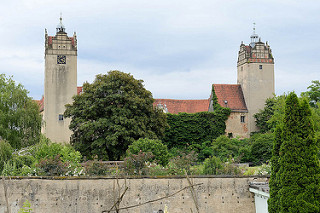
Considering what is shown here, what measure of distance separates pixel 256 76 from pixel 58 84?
18258mm

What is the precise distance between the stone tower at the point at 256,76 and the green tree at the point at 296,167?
2867 centimetres

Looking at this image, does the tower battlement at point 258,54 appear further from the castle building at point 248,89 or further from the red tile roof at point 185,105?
the red tile roof at point 185,105

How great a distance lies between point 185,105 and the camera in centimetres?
4575

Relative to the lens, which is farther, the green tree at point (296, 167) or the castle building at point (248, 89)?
the castle building at point (248, 89)

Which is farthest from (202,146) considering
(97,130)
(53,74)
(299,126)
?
(299,126)

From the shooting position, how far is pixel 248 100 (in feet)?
132

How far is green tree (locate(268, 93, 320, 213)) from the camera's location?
11.1 m

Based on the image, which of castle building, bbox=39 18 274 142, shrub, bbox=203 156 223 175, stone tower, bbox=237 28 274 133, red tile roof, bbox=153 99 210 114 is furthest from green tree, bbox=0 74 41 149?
stone tower, bbox=237 28 274 133

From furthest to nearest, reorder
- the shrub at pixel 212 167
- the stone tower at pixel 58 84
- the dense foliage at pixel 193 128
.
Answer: the dense foliage at pixel 193 128, the stone tower at pixel 58 84, the shrub at pixel 212 167

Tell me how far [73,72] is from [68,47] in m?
2.35

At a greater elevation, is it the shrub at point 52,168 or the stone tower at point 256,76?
the stone tower at point 256,76

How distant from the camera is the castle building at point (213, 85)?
3625 cm

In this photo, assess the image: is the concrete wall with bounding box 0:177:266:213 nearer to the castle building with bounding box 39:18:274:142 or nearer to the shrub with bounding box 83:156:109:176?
the shrub with bounding box 83:156:109:176

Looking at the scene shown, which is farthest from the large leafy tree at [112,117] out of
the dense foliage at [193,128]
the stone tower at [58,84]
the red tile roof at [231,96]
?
the red tile roof at [231,96]
